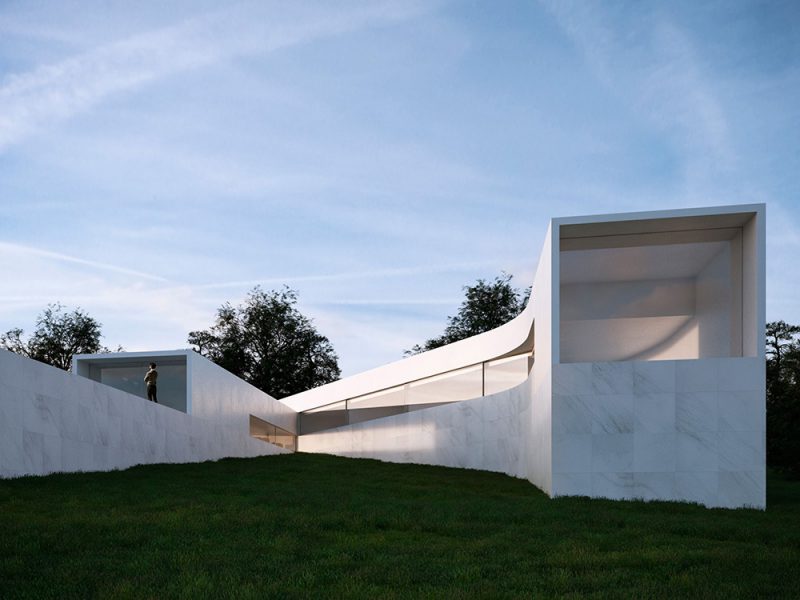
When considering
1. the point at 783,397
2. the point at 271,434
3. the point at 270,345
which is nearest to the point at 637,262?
the point at 783,397

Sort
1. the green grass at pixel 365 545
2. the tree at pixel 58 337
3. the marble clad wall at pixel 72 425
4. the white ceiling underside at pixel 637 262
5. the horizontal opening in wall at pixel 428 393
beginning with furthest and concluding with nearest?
the tree at pixel 58 337 < the horizontal opening in wall at pixel 428 393 < the white ceiling underside at pixel 637 262 < the marble clad wall at pixel 72 425 < the green grass at pixel 365 545

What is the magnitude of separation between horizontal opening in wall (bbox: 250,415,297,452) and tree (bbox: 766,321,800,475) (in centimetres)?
2064

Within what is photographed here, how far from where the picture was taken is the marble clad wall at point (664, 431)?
1645cm

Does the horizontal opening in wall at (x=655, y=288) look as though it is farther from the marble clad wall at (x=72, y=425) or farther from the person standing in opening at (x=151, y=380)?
the person standing in opening at (x=151, y=380)

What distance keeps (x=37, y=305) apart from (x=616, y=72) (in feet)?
165

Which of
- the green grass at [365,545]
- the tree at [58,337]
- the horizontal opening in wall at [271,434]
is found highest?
the tree at [58,337]

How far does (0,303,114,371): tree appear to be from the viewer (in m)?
59.3

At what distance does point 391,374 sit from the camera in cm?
3500

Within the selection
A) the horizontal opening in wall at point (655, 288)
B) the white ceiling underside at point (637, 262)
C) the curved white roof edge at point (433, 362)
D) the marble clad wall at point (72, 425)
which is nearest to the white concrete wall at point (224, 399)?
the marble clad wall at point (72, 425)

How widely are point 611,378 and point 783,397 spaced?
24.2 metres

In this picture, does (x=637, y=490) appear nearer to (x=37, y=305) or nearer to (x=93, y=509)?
(x=93, y=509)

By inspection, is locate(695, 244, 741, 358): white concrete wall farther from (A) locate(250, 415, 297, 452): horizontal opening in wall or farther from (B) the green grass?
(A) locate(250, 415, 297, 452): horizontal opening in wall

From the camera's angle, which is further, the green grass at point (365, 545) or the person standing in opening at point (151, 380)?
the person standing in opening at point (151, 380)

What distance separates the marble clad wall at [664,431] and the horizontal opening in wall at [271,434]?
69.0 ft
